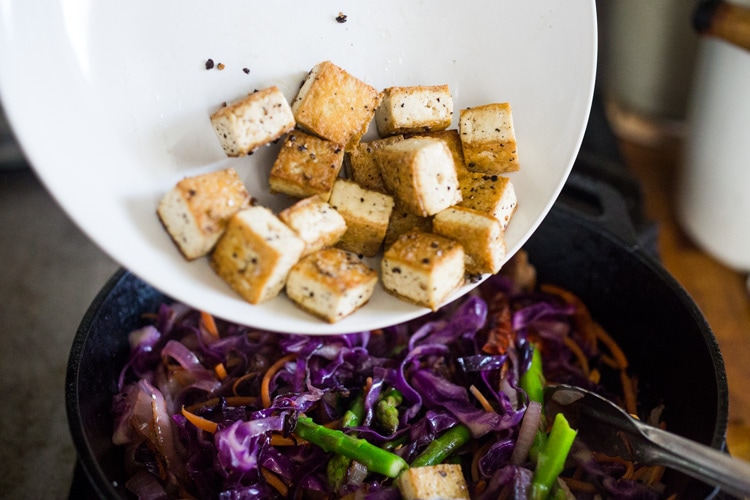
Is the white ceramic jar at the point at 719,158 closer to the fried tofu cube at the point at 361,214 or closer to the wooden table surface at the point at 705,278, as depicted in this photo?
the wooden table surface at the point at 705,278

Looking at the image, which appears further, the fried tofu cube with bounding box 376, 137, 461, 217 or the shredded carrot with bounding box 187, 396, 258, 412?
the shredded carrot with bounding box 187, 396, 258, 412

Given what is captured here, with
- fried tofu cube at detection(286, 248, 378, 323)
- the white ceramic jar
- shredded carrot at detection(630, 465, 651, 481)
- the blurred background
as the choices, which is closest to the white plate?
fried tofu cube at detection(286, 248, 378, 323)

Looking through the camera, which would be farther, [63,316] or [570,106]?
[63,316]

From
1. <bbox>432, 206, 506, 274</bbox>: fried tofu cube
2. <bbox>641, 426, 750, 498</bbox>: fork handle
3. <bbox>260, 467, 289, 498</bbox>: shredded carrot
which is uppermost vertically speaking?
<bbox>432, 206, 506, 274</bbox>: fried tofu cube

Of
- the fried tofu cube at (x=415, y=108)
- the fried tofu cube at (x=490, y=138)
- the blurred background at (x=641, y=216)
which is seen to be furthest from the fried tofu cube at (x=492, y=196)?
the blurred background at (x=641, y=216)

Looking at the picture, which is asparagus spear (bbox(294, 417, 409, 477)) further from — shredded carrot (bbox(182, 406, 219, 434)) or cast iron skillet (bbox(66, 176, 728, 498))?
cast iron skillet (bbox(66, 176, 728, 498))

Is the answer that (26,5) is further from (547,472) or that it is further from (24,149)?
(547,472)

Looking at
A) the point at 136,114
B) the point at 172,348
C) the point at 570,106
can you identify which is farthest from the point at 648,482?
the point at 136,114
